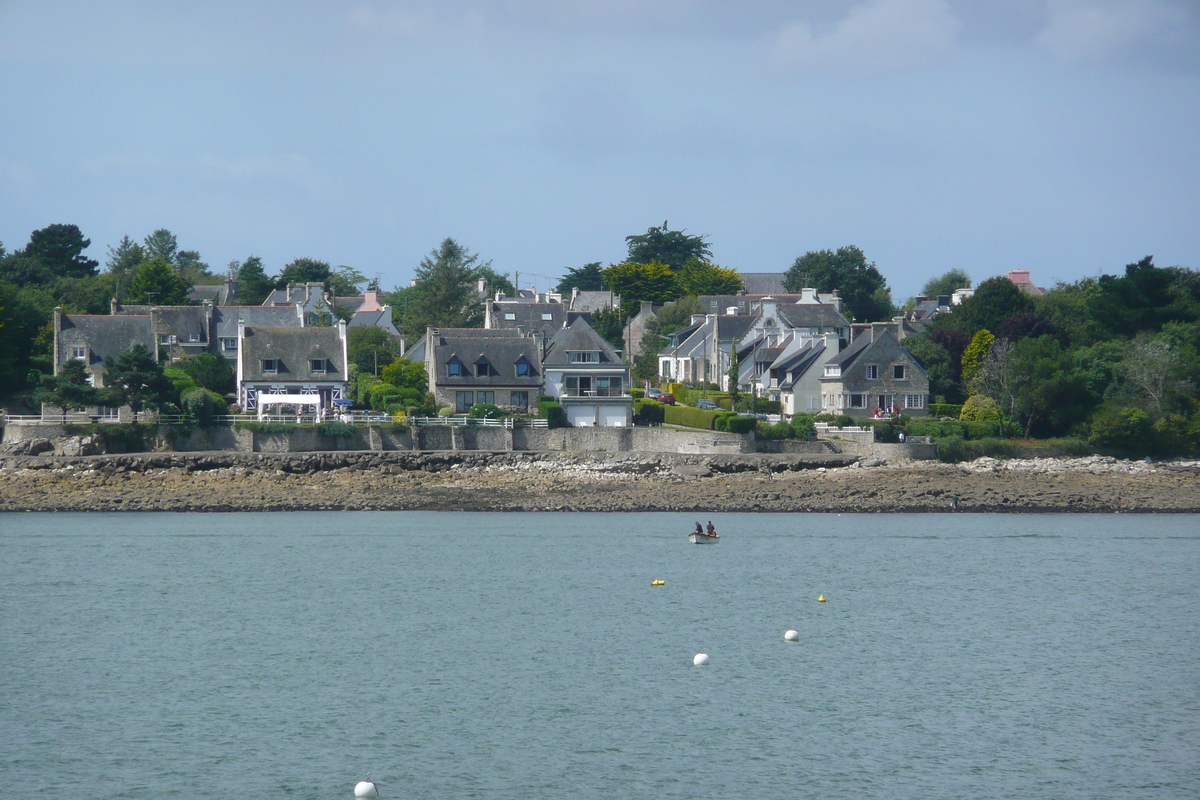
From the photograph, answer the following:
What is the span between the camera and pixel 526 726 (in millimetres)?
22141

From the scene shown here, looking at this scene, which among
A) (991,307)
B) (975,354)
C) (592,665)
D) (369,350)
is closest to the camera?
(592,665)

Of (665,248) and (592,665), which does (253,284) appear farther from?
(592,665)

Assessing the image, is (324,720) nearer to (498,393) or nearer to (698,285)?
(498,393)

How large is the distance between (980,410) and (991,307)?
14828 millimetres

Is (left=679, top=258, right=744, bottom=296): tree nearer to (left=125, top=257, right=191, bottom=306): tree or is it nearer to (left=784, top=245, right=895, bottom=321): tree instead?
(left=784, top=245, right=895, bottom=321): tree

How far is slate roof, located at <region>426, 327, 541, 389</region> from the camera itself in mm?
66938

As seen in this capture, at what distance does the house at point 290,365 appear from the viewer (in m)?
64.6

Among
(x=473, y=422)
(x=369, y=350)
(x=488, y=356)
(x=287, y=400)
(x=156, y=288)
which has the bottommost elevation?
(x=473, y=422)

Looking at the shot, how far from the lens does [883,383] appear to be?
67.1 m

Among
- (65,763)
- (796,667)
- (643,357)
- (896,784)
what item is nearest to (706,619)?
(796,667)

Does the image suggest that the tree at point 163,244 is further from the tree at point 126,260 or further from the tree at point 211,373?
the tree at point 211,373

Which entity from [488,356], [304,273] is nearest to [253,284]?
[304,273]

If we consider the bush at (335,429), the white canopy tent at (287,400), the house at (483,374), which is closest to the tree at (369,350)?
→ the house at (483,374)

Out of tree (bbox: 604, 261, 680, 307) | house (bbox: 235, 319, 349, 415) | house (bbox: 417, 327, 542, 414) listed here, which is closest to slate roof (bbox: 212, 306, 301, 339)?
house (bbox: 235, 319, 349, 415)
